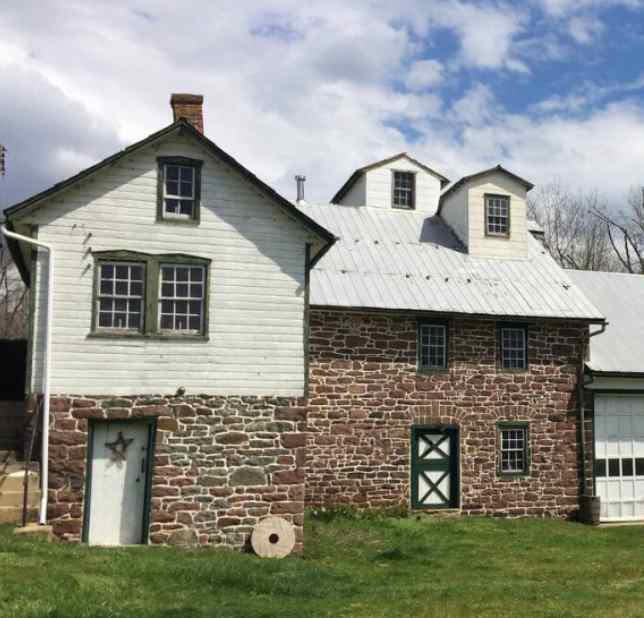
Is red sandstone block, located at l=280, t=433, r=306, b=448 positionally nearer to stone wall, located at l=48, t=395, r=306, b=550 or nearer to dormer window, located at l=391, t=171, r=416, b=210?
stone wall, located at l=48, t=395, r=306, b=550

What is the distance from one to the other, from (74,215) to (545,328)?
38.1 ft

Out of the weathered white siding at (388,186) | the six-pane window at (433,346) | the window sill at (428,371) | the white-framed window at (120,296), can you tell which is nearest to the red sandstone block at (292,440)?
the white-framed window at (120,296)

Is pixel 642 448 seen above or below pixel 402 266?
below

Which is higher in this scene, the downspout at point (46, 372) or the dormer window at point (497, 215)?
the dormer window at point (497, 215)

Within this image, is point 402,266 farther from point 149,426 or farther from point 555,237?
point 555,237

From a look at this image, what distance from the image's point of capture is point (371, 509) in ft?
53.8

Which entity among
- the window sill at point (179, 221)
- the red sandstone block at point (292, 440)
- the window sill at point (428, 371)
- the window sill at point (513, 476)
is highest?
the window sill at point (179, 221)

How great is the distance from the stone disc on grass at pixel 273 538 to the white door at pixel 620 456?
9.28 m

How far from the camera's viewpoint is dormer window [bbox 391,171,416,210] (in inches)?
850

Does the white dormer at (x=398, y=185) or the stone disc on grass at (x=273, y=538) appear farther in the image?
the white dormer at (x=398, y=185)

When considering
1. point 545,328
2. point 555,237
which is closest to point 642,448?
point 545,328

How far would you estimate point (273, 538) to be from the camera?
42.2 ft

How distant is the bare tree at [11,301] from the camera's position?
42912mm

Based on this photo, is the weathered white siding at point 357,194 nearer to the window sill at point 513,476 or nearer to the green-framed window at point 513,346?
the green-framed window at point 513,346
